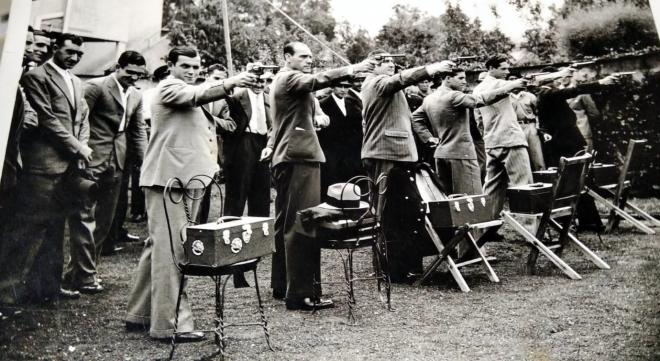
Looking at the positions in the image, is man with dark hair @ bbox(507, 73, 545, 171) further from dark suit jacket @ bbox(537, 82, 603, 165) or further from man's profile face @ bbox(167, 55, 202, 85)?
man's profile face @ bbox(167, 55, 202, 85)

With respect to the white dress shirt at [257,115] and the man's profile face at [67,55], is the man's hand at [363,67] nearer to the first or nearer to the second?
the man's profile face at [67,55]

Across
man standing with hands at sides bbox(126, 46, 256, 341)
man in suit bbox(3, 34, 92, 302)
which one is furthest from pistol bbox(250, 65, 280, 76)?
man in suit bbox(3, 34, 92, 302)

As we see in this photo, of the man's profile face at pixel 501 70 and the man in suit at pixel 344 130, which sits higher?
the man's profile face at pixel 501 70

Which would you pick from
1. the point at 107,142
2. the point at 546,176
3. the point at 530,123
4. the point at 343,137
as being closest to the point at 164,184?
the point at 107,142

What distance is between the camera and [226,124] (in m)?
4.79

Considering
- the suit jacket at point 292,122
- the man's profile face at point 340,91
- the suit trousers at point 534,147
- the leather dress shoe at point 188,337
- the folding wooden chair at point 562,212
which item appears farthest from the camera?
the man's profile face at point 340,91

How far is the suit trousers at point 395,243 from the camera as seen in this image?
4.40 m

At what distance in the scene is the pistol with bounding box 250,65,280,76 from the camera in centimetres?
343

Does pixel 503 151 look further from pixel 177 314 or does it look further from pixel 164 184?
pixel 177 314

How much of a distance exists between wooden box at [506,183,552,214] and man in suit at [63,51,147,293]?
8.15ft

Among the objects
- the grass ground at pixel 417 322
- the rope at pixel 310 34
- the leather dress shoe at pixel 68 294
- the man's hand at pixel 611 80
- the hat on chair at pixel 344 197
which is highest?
the rope at pixel 310 34

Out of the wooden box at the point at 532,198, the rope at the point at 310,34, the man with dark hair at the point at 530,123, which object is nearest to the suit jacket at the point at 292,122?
the rope at the point at 310,34

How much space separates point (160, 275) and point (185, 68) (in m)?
1.06

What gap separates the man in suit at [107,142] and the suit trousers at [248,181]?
36.8 inches
